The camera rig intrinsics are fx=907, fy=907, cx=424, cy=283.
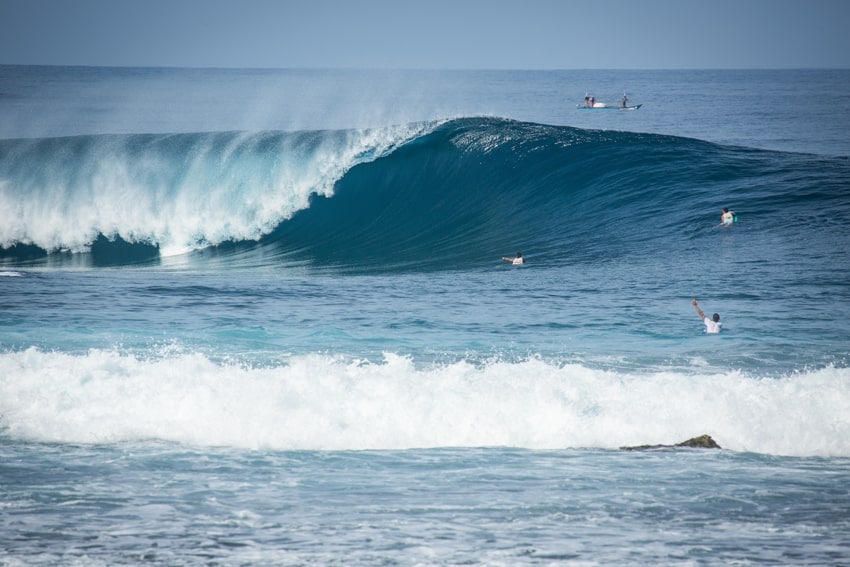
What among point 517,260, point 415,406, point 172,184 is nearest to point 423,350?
point 415,406

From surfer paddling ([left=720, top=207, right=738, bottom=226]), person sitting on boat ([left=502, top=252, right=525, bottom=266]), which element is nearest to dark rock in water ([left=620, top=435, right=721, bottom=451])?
person sitting on boat ([left=502, top=252, right=525, bottom=266])

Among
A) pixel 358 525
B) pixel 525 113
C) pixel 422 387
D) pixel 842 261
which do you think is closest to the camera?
pixel 358 525

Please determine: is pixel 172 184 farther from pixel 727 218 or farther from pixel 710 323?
pixel 710 323

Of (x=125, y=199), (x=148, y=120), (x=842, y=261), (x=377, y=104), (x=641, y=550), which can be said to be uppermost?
(x=377, y=104)

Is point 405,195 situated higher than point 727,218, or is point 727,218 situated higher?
point 405,195

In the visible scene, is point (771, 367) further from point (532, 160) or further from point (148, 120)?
point (148, 120)

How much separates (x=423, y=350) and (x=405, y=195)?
12602 millimetres

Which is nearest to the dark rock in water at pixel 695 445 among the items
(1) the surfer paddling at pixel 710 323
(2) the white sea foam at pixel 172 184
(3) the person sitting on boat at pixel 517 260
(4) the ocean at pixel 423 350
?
(4) the ocean at pixel 423 350

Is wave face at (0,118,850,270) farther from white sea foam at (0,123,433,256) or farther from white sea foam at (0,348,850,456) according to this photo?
white sea foam at (0,348,850,456)

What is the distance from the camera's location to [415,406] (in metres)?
10.2

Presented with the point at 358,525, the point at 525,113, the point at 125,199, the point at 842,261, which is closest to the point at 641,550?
the point at 358,525

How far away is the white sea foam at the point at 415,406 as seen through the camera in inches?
383

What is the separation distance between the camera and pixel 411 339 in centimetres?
1329

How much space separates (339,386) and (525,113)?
201ft
